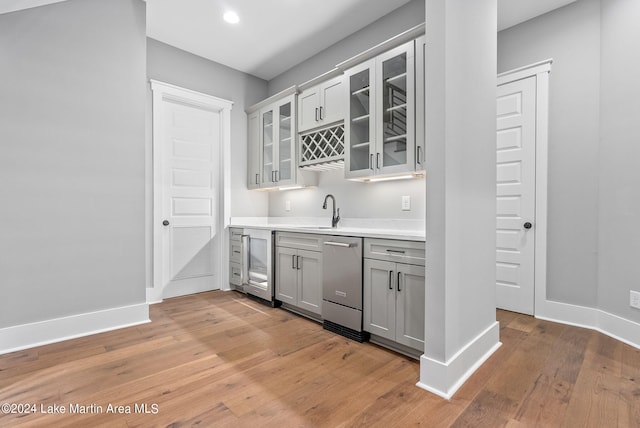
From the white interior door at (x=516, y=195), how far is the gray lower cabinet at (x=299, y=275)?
1908 millimetres

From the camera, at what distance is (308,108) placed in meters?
3.44

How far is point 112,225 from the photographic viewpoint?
270 cm

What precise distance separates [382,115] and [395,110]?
12 centimetres

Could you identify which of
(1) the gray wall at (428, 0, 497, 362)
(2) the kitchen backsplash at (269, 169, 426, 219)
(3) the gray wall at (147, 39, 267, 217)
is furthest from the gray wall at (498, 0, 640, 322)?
(3) the gray wall at (147, 39, 267, 217)

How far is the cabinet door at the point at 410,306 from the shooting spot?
6.74 ft

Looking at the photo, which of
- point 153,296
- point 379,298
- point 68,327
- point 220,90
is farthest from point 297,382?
point 220,90

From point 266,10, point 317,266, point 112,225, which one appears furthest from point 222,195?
point 266,10

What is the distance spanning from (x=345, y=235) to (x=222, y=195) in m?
2.18

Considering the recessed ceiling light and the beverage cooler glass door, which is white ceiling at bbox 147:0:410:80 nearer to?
the recessed ceiling light

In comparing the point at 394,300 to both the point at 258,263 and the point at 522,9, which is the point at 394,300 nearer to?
the point at 258,263

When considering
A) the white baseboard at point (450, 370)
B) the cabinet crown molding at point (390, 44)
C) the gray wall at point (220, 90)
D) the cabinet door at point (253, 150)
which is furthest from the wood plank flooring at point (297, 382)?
the cabinet crown molding at point (390, 44)

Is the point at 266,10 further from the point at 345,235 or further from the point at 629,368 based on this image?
the point at 629,368

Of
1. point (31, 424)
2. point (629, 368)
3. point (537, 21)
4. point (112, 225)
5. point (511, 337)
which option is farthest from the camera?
point (537, 21)

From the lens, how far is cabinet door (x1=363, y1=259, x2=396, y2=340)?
2.22m
